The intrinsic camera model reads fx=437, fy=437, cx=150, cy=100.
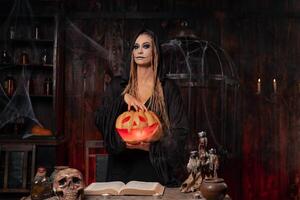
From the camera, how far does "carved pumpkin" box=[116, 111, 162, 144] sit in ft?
11.0

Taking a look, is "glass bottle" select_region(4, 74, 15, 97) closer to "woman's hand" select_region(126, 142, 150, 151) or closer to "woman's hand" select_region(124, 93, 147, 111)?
"woman's hand" select_region(124, 93, 147, 111)

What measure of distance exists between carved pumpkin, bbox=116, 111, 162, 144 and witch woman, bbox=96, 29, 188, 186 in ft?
0.30

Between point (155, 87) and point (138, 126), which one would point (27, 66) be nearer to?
point (155, 87)

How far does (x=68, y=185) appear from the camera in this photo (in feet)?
8.55

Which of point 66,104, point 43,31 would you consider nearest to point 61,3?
point 43,31

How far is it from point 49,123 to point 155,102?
2093 mm

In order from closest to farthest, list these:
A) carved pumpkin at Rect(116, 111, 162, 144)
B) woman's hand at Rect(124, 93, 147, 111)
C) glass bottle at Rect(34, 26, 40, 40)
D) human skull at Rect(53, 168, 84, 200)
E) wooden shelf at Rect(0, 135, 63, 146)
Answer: human skull at Rect(53, 168, 84, 200), carved pumpkin at Rect(116, 111, 162, 144), woman's hand at Rect(124, 93, 147, 111), wooden shelf at Rect(0, 135, 63, 146), glass bottle at Rect(34, 26, 40, 40)

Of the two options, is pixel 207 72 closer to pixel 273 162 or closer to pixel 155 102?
pixel 273 162

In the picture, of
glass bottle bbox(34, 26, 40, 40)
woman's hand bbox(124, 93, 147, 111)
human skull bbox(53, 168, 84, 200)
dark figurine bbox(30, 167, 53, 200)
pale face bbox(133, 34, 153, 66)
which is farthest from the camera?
glass bottle bbox(34, 26, 40, 40)

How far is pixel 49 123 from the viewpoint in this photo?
524cm

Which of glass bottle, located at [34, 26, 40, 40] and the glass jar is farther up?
glass bottle, located at [34, 26, 40, 40]

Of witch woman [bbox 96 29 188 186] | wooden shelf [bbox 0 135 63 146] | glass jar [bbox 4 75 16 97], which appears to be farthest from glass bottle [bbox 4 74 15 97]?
witch woman [bbox 96 29 188 186]

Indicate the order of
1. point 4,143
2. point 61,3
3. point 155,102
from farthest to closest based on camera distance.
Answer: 1. point 61,3
2. point 4,143
3. point 155,102

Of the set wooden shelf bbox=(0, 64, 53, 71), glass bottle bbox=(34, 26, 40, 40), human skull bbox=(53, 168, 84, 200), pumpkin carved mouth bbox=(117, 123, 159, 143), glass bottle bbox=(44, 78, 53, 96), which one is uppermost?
glass bottle bbox=(34, 26, 40, 40)
